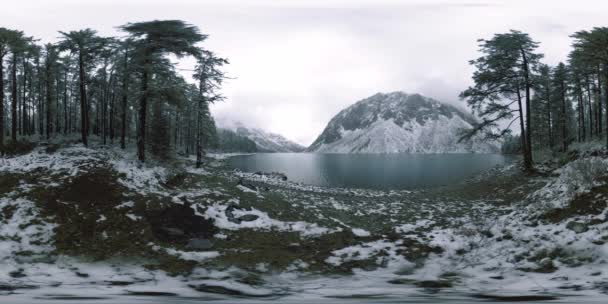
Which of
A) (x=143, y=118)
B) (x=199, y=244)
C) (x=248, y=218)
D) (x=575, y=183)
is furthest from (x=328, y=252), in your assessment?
(x=143, y=118)

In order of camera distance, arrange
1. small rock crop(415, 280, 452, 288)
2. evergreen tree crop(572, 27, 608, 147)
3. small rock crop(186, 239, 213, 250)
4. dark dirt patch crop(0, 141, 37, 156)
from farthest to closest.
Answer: evergreen tree crop(572, 27, 608, 147)
dark dirt patch crop(0, 141, 37, 156)
small rock crop(186, 239, 213, 250)
small rock crop(415, 280, 452, 288)

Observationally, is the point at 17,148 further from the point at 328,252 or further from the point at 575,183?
the point at 575,183

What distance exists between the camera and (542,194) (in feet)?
44.1

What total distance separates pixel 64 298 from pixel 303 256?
6103 mm


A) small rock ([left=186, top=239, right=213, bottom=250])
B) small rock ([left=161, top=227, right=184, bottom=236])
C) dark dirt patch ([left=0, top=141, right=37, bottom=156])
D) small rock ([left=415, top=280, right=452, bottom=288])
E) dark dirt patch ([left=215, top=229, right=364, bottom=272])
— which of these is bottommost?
small rock ([left=415, top=280, right=452, bottom=288])

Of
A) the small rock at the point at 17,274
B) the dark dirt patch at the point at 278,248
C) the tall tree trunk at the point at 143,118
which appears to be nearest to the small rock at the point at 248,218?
the dark dirt patch at the point at 278,248

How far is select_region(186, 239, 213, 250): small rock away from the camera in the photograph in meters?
10.9

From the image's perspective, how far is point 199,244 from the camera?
436 inches

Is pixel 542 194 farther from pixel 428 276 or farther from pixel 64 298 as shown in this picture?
pixel 64 298

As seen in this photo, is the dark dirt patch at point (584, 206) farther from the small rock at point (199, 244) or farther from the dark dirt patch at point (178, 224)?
the dark dirt patch at point (178, 224)

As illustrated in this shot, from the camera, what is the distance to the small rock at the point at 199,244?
35.6ft

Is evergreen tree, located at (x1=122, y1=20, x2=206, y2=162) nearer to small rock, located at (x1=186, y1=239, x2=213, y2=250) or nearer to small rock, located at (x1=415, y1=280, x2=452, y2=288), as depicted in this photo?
small rock, located at (x1=186, y1=239, x2=213, y2=250)

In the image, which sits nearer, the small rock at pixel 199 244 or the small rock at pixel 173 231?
the small rock at pixel 199 244

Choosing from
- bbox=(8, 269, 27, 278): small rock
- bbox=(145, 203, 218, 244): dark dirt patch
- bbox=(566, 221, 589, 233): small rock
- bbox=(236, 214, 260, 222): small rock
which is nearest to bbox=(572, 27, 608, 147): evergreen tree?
bbox=(566, 221, 589, 233): small rock
